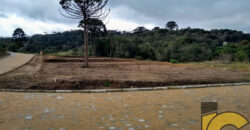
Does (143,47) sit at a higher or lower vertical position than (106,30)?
lower

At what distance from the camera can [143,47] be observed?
25234 mm

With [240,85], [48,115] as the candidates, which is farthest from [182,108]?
[240,85]

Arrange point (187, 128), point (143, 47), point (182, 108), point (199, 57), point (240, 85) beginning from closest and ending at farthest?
point (187, 128)
point (182, 108)
point (240, 85)
point (199, 57)
point (143, 47)

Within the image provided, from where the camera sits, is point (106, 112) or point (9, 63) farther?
point (9, 63)

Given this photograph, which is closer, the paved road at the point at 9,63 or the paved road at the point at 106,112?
the paved road at the point at 106,112

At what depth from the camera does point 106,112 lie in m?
2.57

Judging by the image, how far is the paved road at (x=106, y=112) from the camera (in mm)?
2070

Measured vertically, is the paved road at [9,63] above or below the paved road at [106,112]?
above

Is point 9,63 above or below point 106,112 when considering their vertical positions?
above

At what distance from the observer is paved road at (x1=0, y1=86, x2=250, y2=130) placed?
2.07 metres

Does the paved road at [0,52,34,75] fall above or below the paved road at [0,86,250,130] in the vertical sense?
above

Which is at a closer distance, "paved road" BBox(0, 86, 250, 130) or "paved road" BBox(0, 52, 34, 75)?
"paved road" BBox(0, 86, 250, 130)

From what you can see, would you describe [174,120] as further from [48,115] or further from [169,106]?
[48,115]

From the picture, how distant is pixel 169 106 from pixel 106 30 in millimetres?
25568
